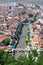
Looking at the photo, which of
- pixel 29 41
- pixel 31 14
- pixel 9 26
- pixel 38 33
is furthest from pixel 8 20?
pixel 29 41

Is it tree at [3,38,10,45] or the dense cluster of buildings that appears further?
the dense cluster of buildings

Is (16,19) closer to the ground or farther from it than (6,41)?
closer to the ground

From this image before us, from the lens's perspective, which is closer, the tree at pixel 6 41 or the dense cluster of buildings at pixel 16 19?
the tree at pixel 6 41

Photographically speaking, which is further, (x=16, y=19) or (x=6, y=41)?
(x=16, y=19)

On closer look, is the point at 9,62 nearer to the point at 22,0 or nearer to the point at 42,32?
the point at 42,32

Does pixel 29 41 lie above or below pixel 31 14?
above

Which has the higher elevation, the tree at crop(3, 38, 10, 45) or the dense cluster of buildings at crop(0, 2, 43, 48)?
the tree at crop(3, 38, 10, 45)

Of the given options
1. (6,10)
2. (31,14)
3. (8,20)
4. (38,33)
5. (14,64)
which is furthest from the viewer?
(6,10)

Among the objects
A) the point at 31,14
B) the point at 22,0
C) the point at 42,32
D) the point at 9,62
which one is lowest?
the point at 22,0

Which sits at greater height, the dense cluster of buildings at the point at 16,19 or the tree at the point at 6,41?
the tree at the point at 6,41

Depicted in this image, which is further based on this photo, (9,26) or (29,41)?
(9,26)

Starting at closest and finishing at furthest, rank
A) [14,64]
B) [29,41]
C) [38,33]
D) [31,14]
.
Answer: [14,64]
[29,41]
[38,33]
[31,14]
